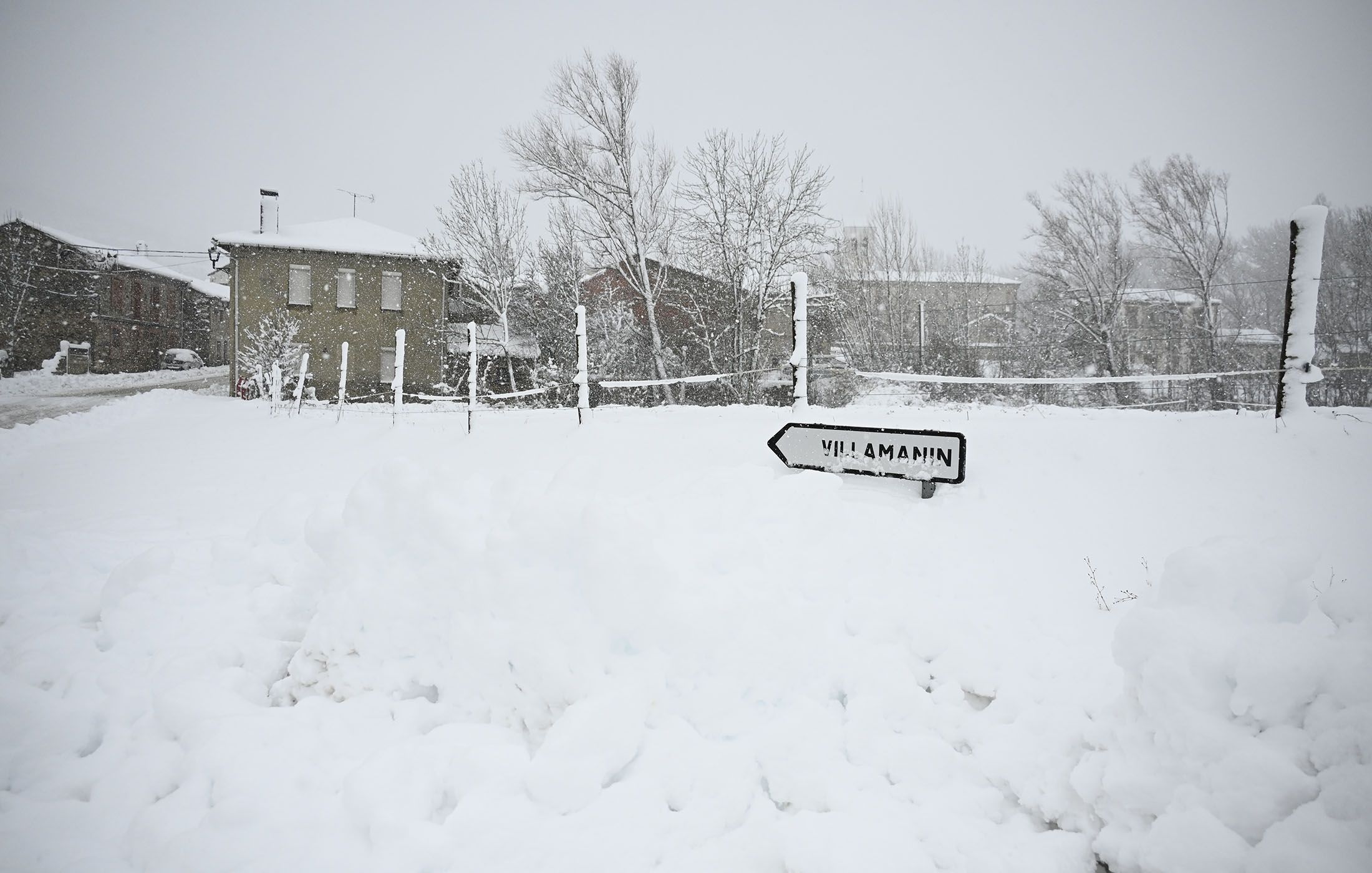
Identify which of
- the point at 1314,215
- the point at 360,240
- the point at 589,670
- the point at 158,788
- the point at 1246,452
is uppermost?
the point at 360,240

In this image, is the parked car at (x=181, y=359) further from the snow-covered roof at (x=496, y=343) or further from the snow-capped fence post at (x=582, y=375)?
the snow-capped fence post at (x=582, y=375)

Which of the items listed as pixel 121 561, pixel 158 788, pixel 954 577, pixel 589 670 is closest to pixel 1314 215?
pixel 954 577

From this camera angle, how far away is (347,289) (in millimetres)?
27781

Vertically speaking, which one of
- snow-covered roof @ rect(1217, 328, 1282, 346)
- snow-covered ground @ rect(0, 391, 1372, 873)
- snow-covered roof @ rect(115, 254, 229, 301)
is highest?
snow-covered roof @ rect(115, 254, 229, 301)

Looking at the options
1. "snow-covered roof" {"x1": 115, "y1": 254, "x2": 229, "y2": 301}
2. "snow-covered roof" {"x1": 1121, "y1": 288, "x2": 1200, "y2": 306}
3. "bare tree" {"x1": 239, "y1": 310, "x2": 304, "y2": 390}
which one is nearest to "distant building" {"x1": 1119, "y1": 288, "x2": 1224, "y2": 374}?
"snow-covered roof" {"x1": 1121, "y1": 288, "x2": 1200, "y2": 306}

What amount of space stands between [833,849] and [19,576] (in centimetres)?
608

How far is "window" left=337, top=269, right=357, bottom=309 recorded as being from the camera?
27.7m

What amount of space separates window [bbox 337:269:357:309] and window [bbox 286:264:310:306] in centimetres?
127

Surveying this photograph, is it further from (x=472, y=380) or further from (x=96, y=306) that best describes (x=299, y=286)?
(x=472, y=380)

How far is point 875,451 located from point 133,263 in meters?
38.9

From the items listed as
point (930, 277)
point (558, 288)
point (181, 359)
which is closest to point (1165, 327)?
point (930, 277)

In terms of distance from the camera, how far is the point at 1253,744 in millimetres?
1733

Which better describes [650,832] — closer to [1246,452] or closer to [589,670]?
[589,670]

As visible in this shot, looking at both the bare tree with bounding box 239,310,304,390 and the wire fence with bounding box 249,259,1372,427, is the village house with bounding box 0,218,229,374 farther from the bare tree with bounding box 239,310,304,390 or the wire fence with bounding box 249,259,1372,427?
the wire fence with bounding box 249,259,1372,427
